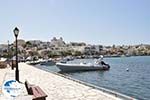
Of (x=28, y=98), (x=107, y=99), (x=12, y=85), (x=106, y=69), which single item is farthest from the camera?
(x=106, y=69)

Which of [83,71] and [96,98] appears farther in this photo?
[83,71]

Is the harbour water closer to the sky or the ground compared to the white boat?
closer to the ground

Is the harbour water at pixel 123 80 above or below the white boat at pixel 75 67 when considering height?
below

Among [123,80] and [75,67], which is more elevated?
[75,67]

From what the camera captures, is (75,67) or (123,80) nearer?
(123,80)

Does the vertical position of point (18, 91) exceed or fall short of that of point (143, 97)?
it exceeds it

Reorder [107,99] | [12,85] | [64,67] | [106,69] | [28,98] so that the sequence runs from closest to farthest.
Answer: [12,85]
[28,98]
[107,99]
[64,67]
[106,69]

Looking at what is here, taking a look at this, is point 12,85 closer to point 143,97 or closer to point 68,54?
point 143,97

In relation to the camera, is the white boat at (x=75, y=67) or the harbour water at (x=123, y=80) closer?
the harbour water at (x=123, y=80)

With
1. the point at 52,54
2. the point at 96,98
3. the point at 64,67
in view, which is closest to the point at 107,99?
the point at 96,98

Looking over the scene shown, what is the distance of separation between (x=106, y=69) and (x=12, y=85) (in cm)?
5380

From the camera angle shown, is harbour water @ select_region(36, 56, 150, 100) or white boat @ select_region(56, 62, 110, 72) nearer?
harbour water @ select_region(36, 56, 150, 100)

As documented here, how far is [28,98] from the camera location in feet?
27.5

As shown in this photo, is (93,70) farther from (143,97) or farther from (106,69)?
(143,97)
